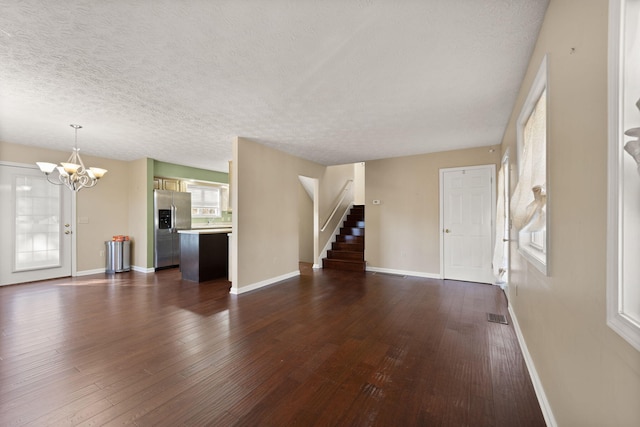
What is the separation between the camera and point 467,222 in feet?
16.5

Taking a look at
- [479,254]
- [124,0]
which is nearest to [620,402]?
[124,0]

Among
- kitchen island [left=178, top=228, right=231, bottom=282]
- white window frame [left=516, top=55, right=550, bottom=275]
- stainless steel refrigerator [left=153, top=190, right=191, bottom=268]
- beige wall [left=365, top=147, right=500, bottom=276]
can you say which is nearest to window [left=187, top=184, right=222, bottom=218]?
stainless steel refrigerator [left=153, top=190, right=191, bottom=268]

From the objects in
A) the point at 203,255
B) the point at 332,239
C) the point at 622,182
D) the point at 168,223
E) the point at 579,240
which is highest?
the point at 622,182

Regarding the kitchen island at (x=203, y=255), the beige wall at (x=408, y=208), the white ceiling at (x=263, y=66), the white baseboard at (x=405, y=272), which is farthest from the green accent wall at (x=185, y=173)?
the white baseboard at (x=405, y=272)

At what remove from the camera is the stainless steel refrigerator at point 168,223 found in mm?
6137

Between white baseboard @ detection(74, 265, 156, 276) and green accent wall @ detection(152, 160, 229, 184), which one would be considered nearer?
white baseboard @ detection(74, 265, 156, 276)

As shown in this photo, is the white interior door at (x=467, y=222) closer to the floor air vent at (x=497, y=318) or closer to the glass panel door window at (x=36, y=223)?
the floor air vent at (x=497, y=318)

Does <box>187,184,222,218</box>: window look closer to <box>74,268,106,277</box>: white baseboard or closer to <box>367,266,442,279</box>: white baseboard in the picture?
<box>74,268,106,277</box>: white baseboard

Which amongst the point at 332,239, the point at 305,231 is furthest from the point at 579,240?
the point at 305,231

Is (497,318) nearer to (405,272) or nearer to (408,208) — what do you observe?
(405,272)

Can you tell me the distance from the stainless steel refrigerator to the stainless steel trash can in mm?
636

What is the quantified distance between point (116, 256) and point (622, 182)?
7.53 meters

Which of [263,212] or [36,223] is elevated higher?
[263,212]

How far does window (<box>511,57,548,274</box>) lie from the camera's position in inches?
69.9
